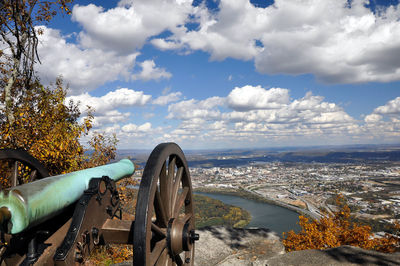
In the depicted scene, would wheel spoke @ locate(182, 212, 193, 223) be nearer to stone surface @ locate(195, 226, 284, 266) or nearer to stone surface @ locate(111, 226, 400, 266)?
stone surface @ locate(111, 226, 400, 266)

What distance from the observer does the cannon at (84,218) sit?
1.94 meters

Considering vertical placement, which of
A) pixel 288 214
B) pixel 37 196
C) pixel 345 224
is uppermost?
pixel 37 196

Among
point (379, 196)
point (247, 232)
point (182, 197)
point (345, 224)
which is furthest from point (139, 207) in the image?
point (379, 196)

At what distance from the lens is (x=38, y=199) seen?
1.99 meters

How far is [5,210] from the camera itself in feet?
5.65

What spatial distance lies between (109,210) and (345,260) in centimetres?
549

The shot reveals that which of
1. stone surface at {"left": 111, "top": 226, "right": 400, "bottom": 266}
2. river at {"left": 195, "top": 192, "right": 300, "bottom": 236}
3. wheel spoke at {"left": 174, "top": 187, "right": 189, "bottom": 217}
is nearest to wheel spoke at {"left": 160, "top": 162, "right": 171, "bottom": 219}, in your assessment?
wheel spoke at {"left": 174, "top": 187, "right": 189, "bottom": 217}

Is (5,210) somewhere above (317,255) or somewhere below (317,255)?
above

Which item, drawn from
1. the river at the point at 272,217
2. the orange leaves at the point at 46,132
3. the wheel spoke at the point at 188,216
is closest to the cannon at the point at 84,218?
the wheel spoke at the point at 188,216

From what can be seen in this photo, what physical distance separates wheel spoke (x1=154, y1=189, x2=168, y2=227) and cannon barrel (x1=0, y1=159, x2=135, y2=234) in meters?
0.78

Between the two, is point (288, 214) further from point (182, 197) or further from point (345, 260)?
point (182, 197)

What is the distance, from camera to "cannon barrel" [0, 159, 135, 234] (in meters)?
1.76

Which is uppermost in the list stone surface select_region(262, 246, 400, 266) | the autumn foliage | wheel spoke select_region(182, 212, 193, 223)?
wheel spoke select_region(182, 212, 193, 223)

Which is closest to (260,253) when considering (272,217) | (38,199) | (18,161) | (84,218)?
(84,218)
